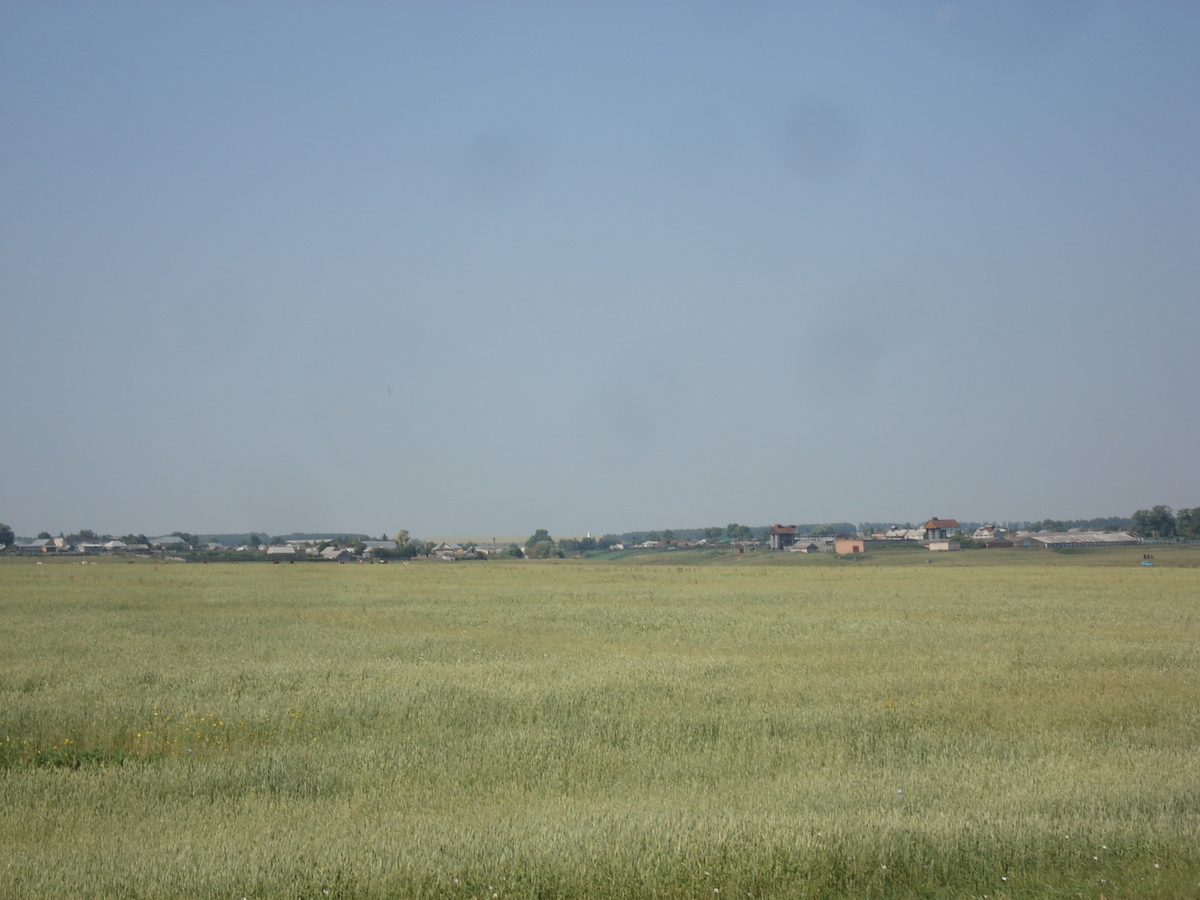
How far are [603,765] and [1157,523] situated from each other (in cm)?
16442

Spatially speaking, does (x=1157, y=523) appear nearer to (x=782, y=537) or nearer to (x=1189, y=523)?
(x=1189, y=523)

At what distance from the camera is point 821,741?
41.7 ft

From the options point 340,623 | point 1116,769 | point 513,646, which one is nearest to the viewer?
point 1116,769

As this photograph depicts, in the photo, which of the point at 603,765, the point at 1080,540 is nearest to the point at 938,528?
the point at 1080,540

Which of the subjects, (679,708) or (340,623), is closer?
(679,708)

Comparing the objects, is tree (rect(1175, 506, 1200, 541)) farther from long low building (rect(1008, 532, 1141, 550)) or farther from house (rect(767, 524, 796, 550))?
house (rect(767, 524, 796, 550))

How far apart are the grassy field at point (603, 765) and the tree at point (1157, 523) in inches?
5539

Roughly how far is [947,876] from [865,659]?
13.4 metres

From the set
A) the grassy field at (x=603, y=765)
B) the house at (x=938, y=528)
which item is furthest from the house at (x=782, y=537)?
the grassy field at (x=603, y=765)

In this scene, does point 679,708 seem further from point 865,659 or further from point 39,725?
point 39,725

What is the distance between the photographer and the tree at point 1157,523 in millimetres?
144625

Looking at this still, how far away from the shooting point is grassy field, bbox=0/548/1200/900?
770 cm

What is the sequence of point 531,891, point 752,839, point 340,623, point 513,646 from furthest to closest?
point 340,623, point 513,646, point 752,839, point 531,891

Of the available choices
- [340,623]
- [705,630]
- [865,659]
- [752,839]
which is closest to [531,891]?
[752,839]
